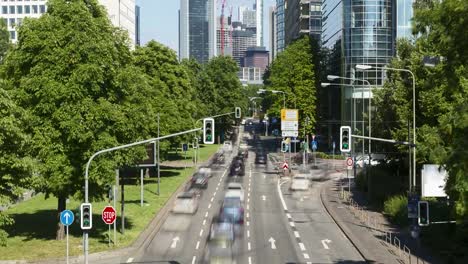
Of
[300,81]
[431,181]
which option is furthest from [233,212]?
[300,81]

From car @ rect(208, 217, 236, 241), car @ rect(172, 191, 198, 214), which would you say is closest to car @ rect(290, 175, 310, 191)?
car @ rect(172, 191, 198, 214)

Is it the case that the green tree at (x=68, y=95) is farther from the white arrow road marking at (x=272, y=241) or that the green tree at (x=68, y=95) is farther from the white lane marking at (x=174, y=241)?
the white arrow road marking at (x=272, y=241)

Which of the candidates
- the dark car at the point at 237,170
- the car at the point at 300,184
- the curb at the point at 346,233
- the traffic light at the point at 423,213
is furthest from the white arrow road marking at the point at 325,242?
the dark car at the point at 237,170

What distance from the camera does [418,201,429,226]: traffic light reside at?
27391mm

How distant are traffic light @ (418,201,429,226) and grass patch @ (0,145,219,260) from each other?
16479 mm

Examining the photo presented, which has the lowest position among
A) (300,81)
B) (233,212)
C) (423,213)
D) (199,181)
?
(233,212)

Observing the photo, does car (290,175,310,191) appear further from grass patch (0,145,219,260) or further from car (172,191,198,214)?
grass patch (0,145,219,260)

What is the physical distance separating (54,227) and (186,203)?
1393 centimetres

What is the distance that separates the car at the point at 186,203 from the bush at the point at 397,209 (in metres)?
14.7

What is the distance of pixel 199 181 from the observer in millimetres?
67812

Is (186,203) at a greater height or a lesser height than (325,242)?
greater

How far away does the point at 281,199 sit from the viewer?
2223 inches

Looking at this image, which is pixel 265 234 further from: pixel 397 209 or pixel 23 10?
pixel 23 10

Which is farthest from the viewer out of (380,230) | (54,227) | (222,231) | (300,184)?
(300,184)
